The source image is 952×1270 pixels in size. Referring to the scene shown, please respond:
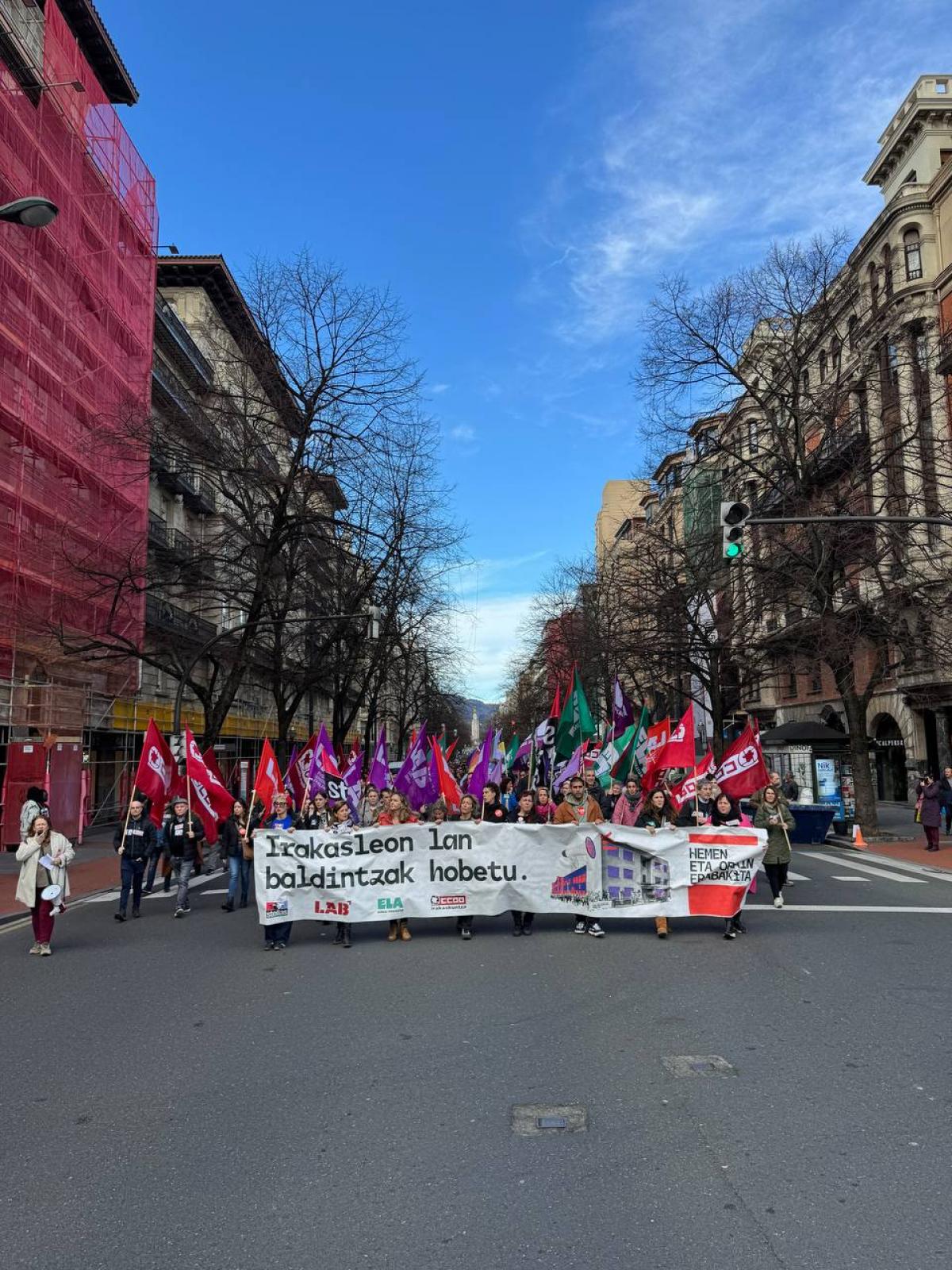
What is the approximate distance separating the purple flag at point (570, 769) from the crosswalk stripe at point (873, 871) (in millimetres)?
5104

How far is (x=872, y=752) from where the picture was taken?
3738cm

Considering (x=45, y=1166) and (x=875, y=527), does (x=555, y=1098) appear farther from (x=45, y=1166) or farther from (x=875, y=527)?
(x=875, y=527)

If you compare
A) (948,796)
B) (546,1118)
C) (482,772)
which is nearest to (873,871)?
(948,796)

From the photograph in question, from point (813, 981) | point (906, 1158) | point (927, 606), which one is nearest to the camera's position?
point (906, 1158)

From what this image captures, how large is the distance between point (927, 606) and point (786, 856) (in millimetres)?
12507

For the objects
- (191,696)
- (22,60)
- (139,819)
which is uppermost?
(22,60)

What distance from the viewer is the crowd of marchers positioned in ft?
33.3

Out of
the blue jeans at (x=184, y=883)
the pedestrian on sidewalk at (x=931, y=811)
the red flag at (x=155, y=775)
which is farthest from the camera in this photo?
the pedestrian on sidewalk at (x=931, y=811)

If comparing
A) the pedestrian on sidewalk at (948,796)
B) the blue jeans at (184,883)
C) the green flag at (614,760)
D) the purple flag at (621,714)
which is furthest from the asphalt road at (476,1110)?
the purple flag at (621,714)

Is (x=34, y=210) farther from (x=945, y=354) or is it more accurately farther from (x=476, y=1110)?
(x=945, y=354)

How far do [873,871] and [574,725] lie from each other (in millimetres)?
6364

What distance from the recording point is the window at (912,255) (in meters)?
33.2

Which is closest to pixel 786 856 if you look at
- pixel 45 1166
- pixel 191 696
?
pixel 45 1166

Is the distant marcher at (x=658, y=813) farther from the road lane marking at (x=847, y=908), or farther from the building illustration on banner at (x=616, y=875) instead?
the road lane marking at (x=847, y=908)
